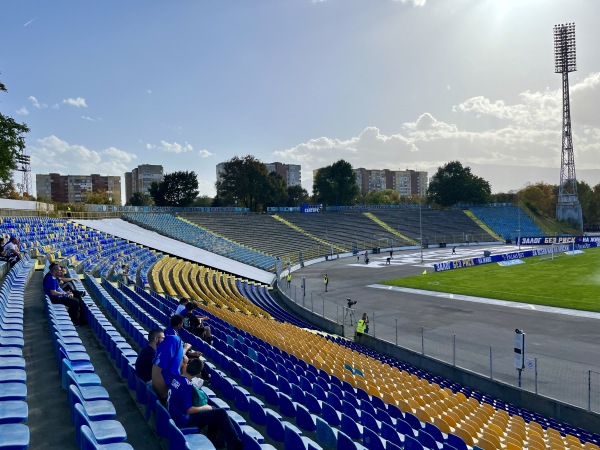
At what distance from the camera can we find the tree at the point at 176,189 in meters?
81.4

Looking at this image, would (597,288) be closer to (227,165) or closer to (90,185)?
(227,165)

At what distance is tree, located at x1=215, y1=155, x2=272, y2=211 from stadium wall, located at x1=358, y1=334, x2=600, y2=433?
67090 mm

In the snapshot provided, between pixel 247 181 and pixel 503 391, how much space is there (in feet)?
238

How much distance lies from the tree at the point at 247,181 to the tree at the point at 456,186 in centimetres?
3879

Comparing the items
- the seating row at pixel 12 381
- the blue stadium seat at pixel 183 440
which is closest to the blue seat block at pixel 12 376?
the seating row at pixel 12 381

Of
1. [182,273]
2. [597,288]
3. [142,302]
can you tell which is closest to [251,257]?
[182,273]

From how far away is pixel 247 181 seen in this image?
85.0m

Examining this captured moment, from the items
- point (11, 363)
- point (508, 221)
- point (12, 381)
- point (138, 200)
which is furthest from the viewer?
point (138, 200)

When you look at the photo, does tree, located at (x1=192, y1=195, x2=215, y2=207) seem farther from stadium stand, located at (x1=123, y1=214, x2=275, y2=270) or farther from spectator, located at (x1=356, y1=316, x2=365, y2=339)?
spectator, located at (x1=356, y1=316, x2=365, y2=339)

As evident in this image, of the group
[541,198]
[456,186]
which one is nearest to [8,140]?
[456,186]

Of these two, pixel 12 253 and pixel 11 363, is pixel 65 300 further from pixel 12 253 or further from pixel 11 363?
pixel 12 253

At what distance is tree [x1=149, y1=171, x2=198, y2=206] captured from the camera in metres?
81.4

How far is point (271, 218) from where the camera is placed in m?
70.9

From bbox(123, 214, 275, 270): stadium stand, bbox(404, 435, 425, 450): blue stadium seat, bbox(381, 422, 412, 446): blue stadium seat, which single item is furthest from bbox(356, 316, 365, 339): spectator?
bbox(123, 214, 275, 270): stadium stand
